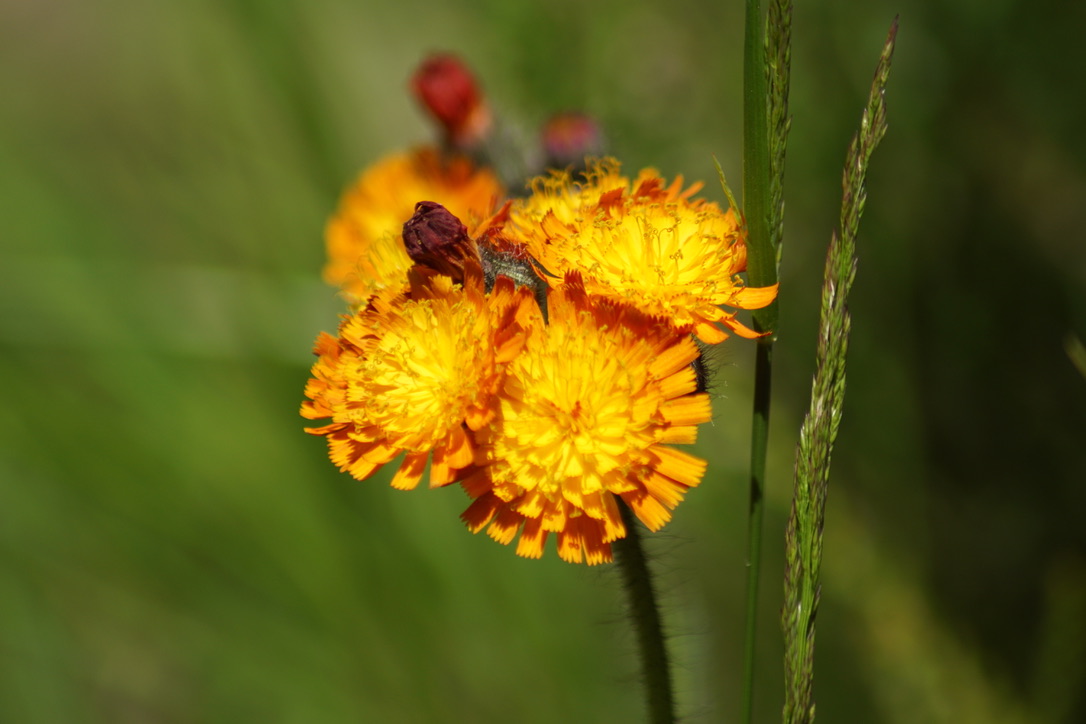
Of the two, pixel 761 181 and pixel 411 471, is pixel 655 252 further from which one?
pixel 411 471

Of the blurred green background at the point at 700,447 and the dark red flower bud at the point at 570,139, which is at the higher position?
the dark red flower bud at the point at 570,139

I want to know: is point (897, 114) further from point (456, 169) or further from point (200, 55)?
point (200, 55)

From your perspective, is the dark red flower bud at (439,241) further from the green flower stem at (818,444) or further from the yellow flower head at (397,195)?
the yellow flower head at (397,195)

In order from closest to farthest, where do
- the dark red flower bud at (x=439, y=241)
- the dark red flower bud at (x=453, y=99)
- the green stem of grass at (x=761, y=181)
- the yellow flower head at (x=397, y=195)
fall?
1. the green stem of grass at (x=761, y=181)
2. the dark red flower bud at (x=439, y=241)
3. the yellow flower head at (x=397, y=195)
4. the dark red flower bud at (x=453, y=99)

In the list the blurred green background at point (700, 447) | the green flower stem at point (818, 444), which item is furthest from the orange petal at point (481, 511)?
the blurred green background at point (700, 447)

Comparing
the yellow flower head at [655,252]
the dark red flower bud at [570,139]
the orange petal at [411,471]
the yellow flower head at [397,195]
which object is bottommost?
the orange petal at [411,471]

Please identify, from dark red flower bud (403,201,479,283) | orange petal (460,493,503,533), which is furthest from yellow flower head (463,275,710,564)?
dark red flower bud (403,201,479,283)

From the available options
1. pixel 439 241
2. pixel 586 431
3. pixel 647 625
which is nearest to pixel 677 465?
pixel 586 431
